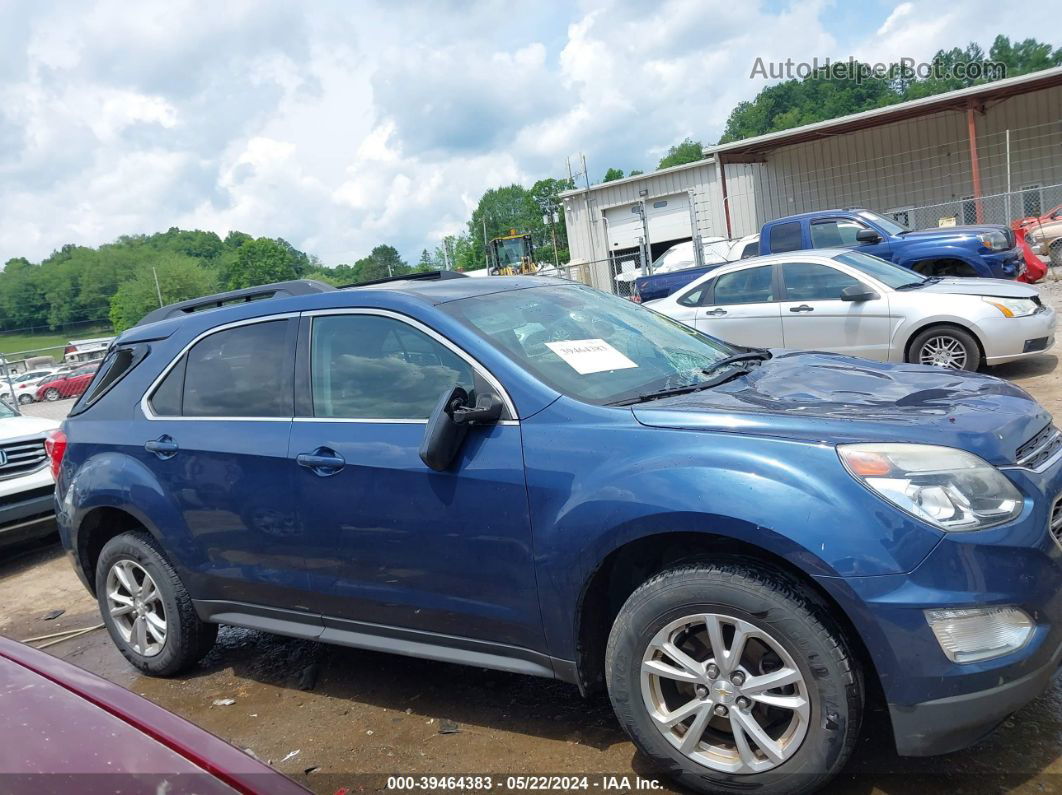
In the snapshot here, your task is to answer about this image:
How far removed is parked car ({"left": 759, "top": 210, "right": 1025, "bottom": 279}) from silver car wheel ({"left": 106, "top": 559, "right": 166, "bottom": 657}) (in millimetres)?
10944

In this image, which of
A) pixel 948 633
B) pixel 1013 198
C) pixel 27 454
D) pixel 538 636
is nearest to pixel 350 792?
pixel 538 636

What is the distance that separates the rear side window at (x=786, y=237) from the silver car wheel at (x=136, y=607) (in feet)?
38.7

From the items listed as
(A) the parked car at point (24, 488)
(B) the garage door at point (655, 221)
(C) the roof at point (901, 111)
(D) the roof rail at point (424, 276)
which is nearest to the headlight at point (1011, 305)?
(D) the roof rail at point (424, 276)

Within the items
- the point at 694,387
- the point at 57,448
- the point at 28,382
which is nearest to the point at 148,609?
the point at 57,448

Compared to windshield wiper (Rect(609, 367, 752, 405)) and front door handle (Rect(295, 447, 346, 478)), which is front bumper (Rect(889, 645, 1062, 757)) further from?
front door handle (Rect(295, 447, 346, 478))

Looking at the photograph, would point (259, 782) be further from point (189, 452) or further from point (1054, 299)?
point (1054, 299)

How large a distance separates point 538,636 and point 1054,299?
44.9 ft

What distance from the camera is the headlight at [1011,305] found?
8250 millimetres

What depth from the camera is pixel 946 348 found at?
27.6 ft

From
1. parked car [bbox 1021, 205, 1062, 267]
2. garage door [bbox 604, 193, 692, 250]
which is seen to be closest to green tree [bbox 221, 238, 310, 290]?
garage door [bbox 604, 193, 692, 250]

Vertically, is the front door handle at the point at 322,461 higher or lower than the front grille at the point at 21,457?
higher

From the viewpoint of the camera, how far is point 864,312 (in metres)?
8.68

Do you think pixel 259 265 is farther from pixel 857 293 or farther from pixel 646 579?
pixel 646 579

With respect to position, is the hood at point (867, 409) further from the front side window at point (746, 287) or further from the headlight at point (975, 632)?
the front side window at point (746, 287)
